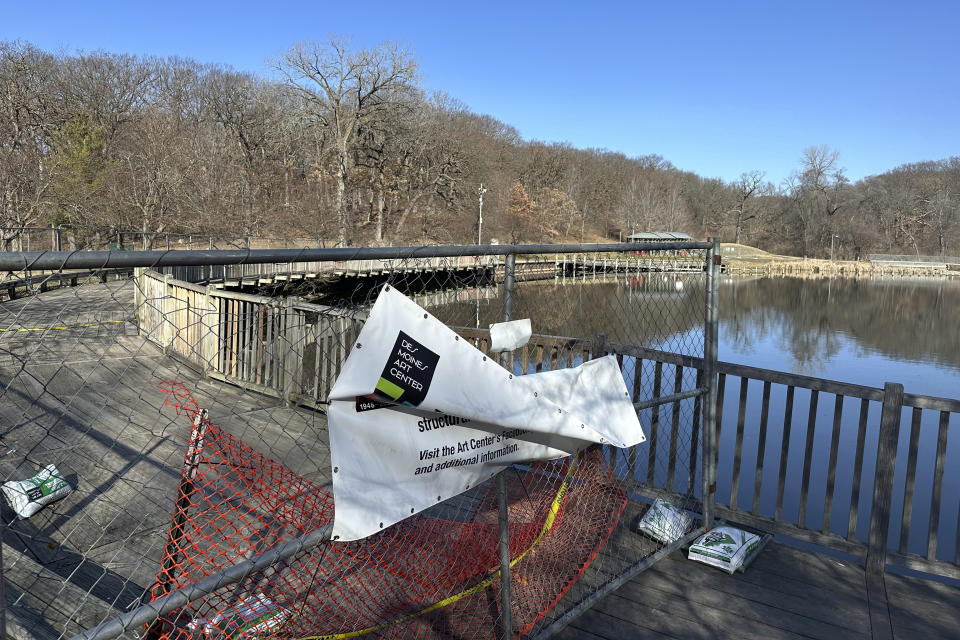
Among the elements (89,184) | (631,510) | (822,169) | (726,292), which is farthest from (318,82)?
(822,169)

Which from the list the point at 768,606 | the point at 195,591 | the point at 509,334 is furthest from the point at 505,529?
the point at 768,606

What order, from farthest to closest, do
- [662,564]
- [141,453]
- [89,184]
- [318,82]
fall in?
[318,82] → [89,184] → [141,453] → [662,564]

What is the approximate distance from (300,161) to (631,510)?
62.5 m

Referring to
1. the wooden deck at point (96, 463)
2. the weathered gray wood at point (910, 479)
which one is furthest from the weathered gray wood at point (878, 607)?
the wooden deck at point (96, 463)

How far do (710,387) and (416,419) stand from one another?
283 centimetres

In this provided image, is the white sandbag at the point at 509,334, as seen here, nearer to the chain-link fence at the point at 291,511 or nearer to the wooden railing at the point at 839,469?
the chain-link fence at the point at 291,511

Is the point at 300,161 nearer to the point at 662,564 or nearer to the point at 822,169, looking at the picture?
the point at 662,564

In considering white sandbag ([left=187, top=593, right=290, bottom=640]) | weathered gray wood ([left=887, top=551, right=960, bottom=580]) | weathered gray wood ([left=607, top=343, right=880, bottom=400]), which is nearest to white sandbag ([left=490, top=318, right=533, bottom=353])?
white sandbag ([left=187, top=593, right=290, bottom=640])

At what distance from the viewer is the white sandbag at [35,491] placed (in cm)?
413

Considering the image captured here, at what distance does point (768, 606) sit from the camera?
11.8 ft

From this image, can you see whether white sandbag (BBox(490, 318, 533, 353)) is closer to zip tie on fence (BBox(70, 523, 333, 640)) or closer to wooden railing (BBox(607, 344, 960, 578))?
zip tie on fence (BBox(70, 523, 333, 640))

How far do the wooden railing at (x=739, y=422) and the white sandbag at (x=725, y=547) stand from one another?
354 millimetres

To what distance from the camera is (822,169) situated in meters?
98.2

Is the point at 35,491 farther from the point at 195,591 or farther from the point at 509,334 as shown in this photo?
the point at 509,334
